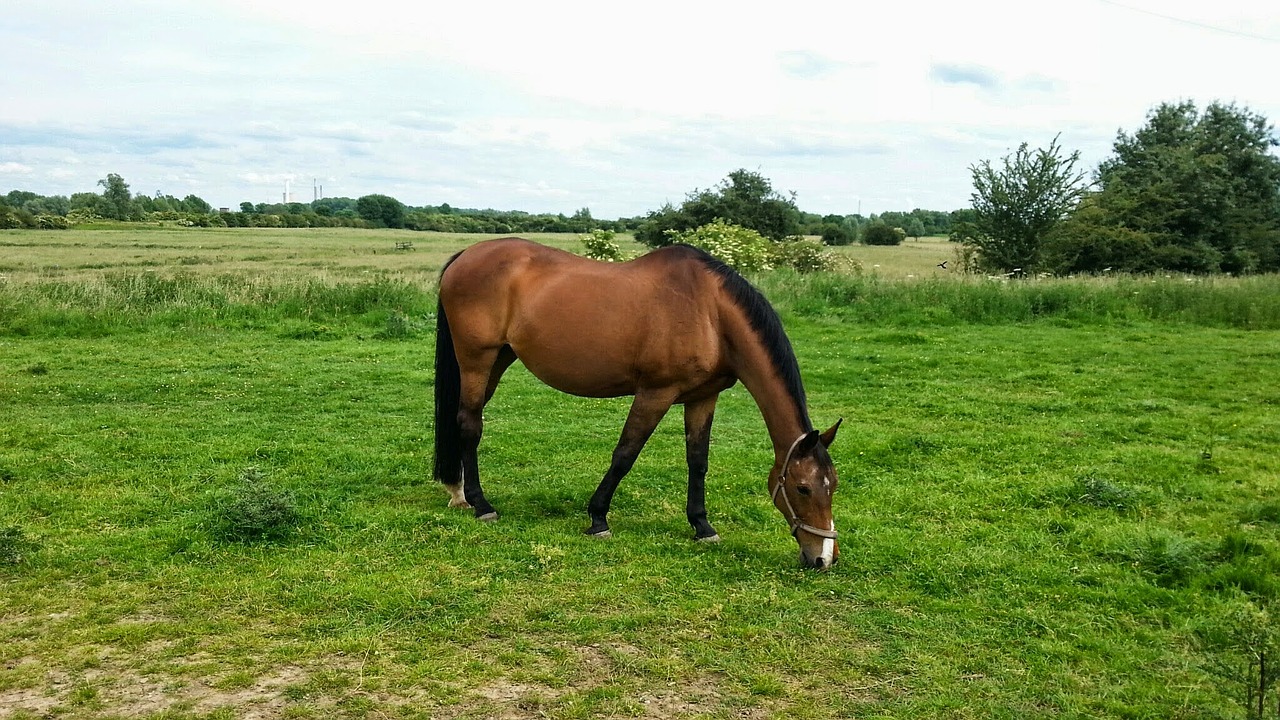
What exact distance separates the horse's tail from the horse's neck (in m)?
2.29

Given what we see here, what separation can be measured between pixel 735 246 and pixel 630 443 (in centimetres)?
1892

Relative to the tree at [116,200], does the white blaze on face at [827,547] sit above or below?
below

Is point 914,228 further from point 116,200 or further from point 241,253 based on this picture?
point 116,200

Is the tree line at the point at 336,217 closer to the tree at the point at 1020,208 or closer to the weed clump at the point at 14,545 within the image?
the tree at the point at 1020,208

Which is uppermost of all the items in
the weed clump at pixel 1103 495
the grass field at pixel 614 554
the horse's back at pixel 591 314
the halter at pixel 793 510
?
the horse's back at pixel 591 314

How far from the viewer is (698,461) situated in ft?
19.7

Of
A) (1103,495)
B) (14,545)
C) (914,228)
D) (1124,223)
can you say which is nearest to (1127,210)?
(1124,223)

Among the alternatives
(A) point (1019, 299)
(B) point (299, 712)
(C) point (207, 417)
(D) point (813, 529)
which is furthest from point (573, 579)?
(A) point (1019, 299)

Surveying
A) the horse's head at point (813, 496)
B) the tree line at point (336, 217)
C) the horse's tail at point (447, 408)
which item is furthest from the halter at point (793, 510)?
the tree line at point (336, 217)

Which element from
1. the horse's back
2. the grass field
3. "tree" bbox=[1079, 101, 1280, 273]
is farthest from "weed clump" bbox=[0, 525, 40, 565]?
"tree" bbox=[1079, 101, 1280, 273]

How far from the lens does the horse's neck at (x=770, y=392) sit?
17.8 feet

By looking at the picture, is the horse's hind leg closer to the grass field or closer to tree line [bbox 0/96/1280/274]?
the grass field

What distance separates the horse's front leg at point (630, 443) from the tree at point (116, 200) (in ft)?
275

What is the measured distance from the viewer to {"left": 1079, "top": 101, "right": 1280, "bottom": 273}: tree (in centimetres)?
2569
